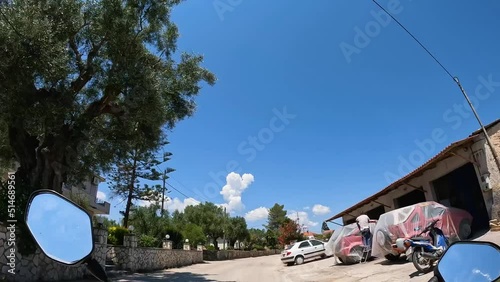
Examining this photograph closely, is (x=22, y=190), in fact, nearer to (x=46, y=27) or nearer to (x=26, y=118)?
(x=26, y=118)

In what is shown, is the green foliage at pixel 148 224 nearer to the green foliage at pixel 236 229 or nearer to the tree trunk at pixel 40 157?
the tree trunk at pixel 40 157

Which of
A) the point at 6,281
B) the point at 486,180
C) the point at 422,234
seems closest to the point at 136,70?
the point at 6,281

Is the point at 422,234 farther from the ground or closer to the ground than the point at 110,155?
closer to the ground

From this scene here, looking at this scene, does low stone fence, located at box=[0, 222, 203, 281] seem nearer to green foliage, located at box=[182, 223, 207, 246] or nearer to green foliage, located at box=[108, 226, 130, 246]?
green foliage, located at box=[108, 226, 130, 246]

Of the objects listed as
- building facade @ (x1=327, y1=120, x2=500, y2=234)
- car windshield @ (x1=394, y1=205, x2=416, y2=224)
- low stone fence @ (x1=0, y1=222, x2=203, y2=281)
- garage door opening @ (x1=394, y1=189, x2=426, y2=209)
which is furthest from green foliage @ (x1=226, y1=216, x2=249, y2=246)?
car windshield @ (x1=394, y1=205, x2=416, y2=224)

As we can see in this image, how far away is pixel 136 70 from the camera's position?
12.0m

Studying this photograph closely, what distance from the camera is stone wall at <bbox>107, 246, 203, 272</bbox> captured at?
689 inches

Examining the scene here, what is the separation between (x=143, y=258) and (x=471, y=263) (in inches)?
777

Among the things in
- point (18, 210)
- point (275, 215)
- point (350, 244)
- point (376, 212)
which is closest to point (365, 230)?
point (350, 244)

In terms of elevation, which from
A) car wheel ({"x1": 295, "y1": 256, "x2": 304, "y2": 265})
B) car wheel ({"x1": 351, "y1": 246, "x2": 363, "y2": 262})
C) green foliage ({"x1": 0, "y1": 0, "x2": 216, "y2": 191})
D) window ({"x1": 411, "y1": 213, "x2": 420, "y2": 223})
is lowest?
car wheel ({"x1": 295, "y1": 256, "x2": 304, "y2": 265})

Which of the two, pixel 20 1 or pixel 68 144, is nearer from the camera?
pixel 20 1

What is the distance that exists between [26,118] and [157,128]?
452cm

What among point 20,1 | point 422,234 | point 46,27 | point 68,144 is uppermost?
point 20,1

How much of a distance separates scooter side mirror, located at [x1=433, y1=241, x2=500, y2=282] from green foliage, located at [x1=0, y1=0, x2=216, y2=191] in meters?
11.1
